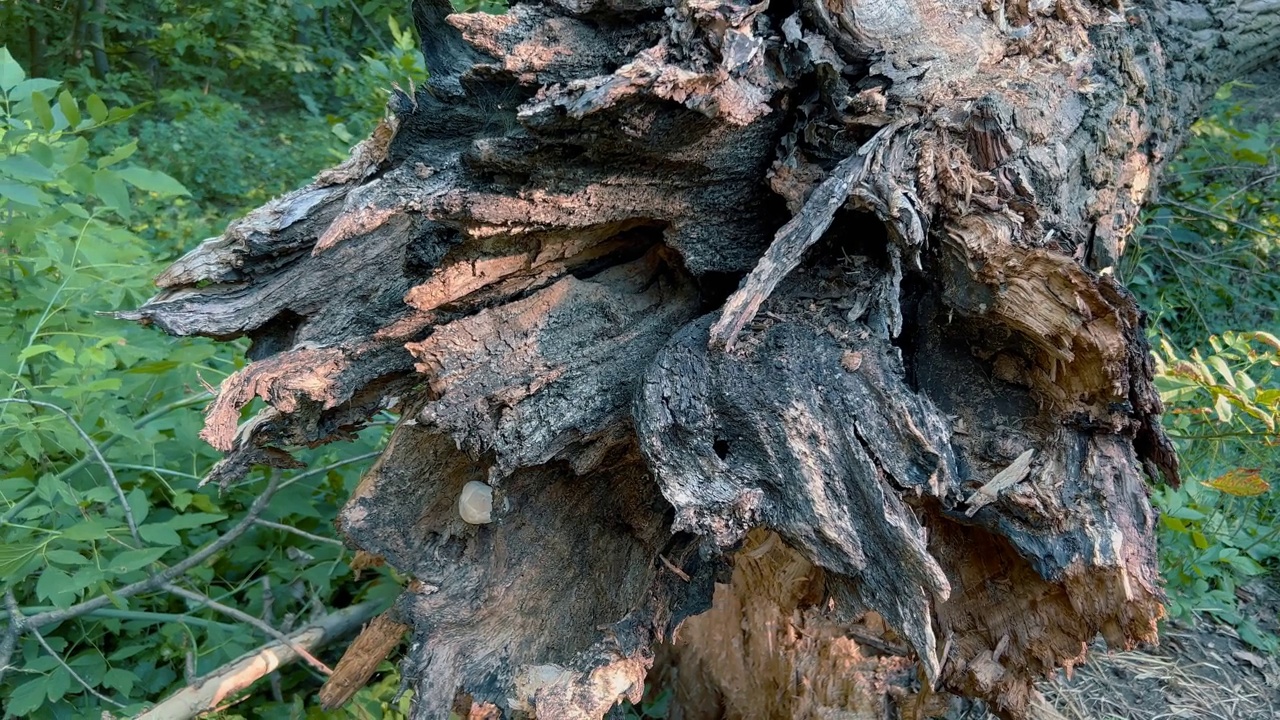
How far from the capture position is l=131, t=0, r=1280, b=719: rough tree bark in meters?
1.22

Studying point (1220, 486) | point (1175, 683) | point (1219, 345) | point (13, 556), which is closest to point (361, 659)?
point (13, 556)

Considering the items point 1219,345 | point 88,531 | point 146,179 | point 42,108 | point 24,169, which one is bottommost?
point 1219,345

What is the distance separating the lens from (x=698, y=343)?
1.32 meters

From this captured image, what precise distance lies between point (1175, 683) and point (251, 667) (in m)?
2.54

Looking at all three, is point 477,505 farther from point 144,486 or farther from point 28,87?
point 28,87

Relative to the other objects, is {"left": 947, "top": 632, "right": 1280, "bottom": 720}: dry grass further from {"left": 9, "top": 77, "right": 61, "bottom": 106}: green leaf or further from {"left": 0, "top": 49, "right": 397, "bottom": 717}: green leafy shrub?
{"left": 9, "top": 77, "right": 61, "bottom": 106}: green leaf

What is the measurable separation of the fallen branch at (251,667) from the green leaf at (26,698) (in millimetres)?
271

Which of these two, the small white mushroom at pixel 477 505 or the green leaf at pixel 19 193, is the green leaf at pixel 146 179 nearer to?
the green leaf at pixel 19 193

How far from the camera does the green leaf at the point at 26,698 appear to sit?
167 centimetres

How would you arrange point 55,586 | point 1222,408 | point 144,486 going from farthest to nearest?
point 144,486, point 1222,408, point 55,586

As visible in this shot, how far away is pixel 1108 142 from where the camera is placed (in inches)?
76.7

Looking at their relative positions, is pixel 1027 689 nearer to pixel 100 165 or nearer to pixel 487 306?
pixel 487 306

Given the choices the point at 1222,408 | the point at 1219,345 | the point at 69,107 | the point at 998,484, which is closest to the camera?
the point at 998,484

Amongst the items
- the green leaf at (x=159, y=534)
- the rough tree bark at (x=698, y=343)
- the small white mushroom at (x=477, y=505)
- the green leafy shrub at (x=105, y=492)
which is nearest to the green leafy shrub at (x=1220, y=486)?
the rough tree bark at (x=698, y=343)
